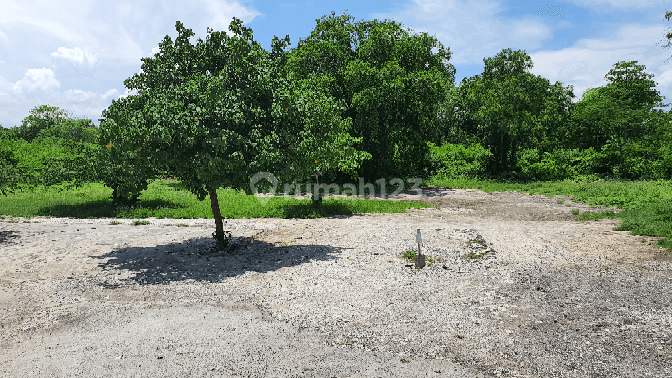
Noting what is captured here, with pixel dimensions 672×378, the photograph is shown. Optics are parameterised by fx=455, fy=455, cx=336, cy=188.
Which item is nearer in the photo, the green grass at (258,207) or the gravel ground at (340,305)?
the gravel ground at (340,305)

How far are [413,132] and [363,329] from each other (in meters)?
22.7

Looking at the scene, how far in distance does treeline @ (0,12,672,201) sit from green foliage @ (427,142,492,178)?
0.09 metres

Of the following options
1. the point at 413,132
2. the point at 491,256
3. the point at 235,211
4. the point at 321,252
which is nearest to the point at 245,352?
the point at 321,252

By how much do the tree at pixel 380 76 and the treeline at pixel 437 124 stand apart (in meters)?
0.07

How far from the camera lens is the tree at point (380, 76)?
85.1 ft

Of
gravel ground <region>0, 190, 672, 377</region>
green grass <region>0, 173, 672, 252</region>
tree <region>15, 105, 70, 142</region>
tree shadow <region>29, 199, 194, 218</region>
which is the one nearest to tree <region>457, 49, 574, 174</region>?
green grass <region>0, 173, 672, 252</region>

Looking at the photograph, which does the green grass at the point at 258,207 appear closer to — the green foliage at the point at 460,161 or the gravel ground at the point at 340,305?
the gravel ground at the point at 340,305

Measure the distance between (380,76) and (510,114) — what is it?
41.6ft

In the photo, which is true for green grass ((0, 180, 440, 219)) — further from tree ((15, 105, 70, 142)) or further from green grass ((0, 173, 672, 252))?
tree ((15, 105, 70, 142))

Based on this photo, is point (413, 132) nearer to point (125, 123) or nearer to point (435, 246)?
point (435, 246)

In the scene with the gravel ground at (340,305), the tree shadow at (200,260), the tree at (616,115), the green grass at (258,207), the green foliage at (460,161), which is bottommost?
the gravel ground at (340,305)

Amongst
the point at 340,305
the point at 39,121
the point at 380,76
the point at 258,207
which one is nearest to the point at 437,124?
the point at 380,76

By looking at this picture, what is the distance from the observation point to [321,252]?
11758 mm

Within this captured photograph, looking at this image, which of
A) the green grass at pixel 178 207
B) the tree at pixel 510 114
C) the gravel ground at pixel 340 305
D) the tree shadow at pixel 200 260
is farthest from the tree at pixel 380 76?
the tree shadow at pixel 200 260
